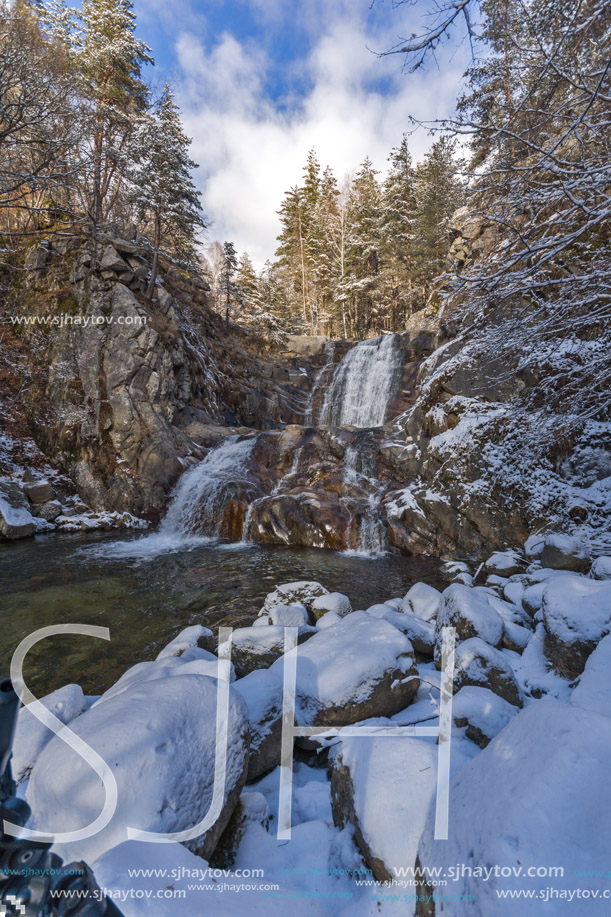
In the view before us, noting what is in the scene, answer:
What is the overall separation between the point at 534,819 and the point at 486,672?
2241 millimetres

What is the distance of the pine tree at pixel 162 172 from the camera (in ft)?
51.6

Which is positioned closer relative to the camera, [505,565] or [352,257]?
[505,565]

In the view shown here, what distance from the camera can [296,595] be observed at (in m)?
5.81

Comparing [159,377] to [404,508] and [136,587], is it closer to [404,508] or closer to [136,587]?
[136,587]

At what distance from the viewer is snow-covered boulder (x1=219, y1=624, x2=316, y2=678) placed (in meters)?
3.74

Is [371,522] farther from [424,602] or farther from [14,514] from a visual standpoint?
[14,514]

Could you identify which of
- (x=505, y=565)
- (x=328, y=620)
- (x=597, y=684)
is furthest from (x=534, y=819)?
(x=505, y=565)

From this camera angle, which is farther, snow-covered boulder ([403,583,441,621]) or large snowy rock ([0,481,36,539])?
large snowy rock ([0,481,36,539])

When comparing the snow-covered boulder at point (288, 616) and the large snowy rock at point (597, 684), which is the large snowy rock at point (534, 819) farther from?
the snow-covered boulder at point (288, 616)

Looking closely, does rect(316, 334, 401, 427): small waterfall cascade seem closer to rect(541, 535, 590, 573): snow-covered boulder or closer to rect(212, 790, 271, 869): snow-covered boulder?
rect(541, 535, 590, 573): snow-covered boulder

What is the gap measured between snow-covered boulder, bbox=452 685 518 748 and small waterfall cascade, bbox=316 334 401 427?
593 inches

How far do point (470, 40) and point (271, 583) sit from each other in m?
7.69

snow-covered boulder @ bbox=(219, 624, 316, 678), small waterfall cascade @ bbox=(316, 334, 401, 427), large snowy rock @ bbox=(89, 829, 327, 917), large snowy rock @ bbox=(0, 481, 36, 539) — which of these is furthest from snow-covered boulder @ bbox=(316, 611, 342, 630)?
small waterfall cascade @ bbox=(316, 334, 401, 427)

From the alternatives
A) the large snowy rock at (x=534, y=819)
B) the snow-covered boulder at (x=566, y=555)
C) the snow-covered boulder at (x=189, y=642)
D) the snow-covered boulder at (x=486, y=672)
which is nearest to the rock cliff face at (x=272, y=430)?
the snow-covered boulder at (x=566, y=555)
